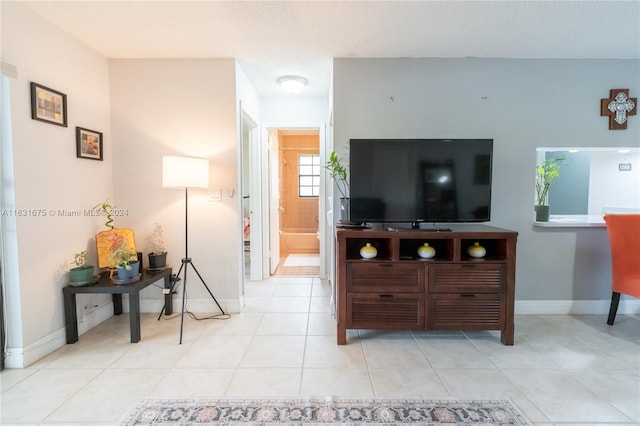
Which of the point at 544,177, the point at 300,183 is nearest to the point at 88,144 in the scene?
the point at 544,177

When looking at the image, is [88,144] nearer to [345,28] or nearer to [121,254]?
[121,254]

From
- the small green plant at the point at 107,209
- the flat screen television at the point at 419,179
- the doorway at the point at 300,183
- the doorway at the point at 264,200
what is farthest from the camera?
the doorway at the point at 300,183

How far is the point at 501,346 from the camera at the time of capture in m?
2.28

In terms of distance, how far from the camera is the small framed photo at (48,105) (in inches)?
80.7

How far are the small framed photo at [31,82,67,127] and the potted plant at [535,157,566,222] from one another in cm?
408

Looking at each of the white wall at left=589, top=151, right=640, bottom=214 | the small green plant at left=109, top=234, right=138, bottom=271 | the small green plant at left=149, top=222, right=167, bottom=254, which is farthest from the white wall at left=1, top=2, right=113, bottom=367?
the white wall at left=589, top=151, right=640, bottom=214

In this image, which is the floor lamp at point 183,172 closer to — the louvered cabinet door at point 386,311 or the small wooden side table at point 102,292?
the small wooden side table at point 102,292

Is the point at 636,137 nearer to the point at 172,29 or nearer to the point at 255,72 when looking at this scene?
the point at 255,72

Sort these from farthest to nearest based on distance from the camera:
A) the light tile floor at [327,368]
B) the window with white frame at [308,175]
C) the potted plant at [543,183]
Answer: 1. the window with white frame at [308,175]
2. the potted plant at [543,183]
3. the light tile floor at [327,368]

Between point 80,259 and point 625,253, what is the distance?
14.5 ft

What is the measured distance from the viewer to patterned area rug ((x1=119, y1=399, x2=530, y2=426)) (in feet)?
4.96

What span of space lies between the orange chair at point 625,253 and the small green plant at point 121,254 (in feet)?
13.0

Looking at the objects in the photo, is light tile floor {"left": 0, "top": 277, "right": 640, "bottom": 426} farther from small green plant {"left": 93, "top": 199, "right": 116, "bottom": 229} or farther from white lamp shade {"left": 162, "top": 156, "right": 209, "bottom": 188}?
white lamp shade {"left": 162, "top": 156, "right": 209, "bottom": 188}

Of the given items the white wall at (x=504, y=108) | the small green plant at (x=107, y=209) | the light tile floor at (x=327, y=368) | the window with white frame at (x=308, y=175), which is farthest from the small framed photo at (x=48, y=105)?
the window with white frame at (x=308, y=175)
